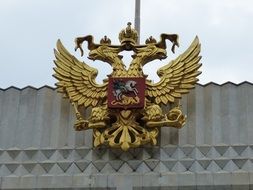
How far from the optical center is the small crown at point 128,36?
90.9ft

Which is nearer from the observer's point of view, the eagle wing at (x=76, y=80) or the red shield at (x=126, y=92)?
the red shield at (x=126, y=92)

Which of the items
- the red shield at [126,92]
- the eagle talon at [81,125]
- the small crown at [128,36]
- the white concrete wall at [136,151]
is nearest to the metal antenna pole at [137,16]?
the small crown at [128,36]

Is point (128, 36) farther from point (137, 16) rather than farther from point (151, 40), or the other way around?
point (137, 16)

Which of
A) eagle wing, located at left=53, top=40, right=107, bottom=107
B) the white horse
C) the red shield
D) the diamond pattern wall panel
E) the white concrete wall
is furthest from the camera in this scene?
eagle wing, located at left=53, top=40, right=107, bottom=107

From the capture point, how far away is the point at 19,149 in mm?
27438

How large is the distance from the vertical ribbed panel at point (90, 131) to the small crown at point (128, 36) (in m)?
2.20

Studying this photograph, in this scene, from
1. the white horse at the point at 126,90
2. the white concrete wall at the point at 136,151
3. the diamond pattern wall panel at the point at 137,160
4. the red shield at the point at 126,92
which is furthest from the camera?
the white horse at the point at 126,90

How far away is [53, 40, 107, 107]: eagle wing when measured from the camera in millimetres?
27281

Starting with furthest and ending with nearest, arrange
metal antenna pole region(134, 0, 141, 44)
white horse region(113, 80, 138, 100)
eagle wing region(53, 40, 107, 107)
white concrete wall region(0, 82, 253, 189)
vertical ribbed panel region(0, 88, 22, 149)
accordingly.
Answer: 1. metal antenna pole region(134, 0, 141, 44)
2. vertical ribbed panel region(0, 88, 22, 149)
3. eagle wing region(53, 40, 107, 107)
4. white horse region(113, 80, 138, 100)
5. white concrete wall region(0, 82, 253, 189)

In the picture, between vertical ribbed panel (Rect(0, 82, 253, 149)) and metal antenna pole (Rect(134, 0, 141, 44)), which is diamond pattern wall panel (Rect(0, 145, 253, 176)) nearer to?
vertical ribbed panel (Rect(0, 82, 253, 149))

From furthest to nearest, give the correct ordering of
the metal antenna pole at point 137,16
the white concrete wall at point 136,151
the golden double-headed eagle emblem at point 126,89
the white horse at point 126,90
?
1. the metal antenna pole at point 137,16
2. the white horse at point 126,90
3. the golden double-headed eagle emblem at point 126,89
4. the white concrete wall at point 136,151

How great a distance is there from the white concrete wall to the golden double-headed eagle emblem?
1.52 feet

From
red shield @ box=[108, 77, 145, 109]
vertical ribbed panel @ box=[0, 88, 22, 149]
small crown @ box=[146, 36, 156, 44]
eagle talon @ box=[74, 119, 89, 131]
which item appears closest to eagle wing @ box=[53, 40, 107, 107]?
red shield @ box=[108, 77, 145, 109]

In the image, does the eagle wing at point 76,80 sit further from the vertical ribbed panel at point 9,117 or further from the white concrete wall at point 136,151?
the vertical ribbed panel at point 9,117
